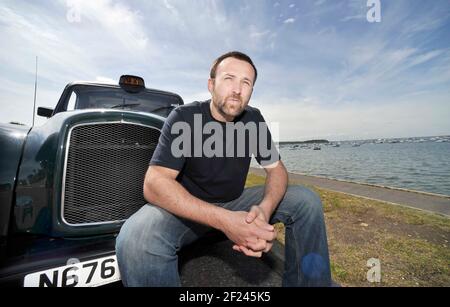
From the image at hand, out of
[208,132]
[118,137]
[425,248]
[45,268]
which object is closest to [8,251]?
[45,268]

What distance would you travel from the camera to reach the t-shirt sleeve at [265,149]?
2.25 metres

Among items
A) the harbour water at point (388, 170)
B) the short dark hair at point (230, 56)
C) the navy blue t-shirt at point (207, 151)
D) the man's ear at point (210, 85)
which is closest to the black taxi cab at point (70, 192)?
the navy blue t-shirt at point (207, 151)

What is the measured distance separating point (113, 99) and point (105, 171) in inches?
89.0

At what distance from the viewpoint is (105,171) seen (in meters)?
2.01

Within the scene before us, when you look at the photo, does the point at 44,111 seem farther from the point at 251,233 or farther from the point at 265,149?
the point at 251,233

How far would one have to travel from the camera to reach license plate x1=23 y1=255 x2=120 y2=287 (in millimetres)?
1454

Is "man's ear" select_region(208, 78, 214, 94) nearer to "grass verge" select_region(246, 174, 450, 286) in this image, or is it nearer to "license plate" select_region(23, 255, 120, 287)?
"license plate" select_region(23, 255, 120, 287)

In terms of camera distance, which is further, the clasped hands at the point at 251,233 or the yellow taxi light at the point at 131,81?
the yellow taxi light at the point at 131,81

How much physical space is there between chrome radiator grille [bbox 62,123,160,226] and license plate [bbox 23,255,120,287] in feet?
1.36

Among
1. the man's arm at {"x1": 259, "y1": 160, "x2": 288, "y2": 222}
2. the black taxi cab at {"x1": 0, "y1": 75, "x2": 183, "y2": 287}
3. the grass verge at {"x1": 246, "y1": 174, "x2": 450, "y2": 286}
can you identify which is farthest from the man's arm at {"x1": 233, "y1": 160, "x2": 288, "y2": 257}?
the grass verge at {"x1": 246, "y1": 174, "x2": 450, "y2": 286}

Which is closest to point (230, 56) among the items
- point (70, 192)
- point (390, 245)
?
point (70, 192)

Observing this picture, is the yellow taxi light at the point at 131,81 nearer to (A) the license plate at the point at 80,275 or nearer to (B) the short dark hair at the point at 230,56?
(B) the short dark hair at the point at 230,56
